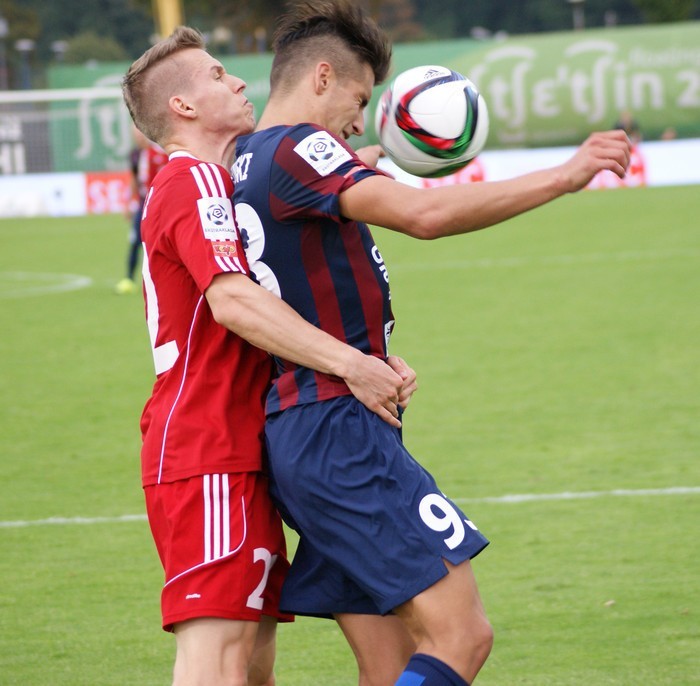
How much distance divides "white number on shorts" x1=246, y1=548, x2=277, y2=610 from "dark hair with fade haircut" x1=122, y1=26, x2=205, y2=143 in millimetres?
1204

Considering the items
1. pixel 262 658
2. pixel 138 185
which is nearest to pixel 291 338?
pixel 262 658

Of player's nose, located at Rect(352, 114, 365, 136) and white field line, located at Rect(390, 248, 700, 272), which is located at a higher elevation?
player's nose, located at Rect(352, 114, 365, 136)

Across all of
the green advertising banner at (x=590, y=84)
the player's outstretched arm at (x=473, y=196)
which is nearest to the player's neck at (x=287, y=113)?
the player's outstretched arm at (x=473, y=196)

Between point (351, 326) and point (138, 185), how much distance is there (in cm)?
1438

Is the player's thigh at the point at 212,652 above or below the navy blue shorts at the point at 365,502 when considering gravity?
below

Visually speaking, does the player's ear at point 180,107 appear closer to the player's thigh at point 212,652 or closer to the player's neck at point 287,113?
the player's neck at point 287,113

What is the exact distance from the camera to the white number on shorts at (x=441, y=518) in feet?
10.2

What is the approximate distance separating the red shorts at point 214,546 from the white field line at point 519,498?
325cm

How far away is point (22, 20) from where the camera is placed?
88.6 metres

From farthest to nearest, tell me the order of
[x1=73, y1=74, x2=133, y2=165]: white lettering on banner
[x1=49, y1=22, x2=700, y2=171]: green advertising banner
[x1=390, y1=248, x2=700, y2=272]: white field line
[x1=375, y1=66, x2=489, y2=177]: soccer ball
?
[x1=49, y1=22, x2=700, y2=171]: green advertising banner < [x1=73, y1=74, x2=133, y2=165]: white lettering on banner < [x1=390, y1=248, x2=700, y2=272]: white field line < [x1=375, y1=66, x2=489, y2=177]: soccer ball

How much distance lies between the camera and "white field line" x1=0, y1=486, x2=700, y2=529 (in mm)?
6480

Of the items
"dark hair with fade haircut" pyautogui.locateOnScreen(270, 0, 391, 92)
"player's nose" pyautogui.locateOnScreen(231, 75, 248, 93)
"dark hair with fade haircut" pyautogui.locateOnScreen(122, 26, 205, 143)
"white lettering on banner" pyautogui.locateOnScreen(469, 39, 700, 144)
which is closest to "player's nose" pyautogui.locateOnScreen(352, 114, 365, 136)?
"dark hair with fade haircut" pyautogui.locateOnScreen(270, 0, 391, 92)

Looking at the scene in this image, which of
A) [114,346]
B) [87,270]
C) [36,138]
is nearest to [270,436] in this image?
[114,346]

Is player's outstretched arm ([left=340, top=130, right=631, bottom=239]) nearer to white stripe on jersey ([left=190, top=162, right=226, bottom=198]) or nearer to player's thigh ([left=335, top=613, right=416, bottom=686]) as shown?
Result: white stripe on jersey ([left=190, top=162, right=226, bottom=198])
